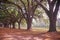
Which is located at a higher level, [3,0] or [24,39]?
[3,0]

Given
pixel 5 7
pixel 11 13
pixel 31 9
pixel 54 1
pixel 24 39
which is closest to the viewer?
pixel 24 39

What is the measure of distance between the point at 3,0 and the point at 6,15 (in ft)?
30.4

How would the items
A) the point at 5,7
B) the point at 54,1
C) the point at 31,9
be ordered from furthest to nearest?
the point at 5,7 → the point at 31,9 → the point at 54,1

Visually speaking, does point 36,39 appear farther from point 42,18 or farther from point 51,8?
point 42,18

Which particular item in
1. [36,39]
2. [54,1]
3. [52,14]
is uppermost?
[54,1]

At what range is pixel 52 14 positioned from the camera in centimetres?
1369

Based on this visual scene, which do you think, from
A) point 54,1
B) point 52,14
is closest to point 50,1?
point 54,1

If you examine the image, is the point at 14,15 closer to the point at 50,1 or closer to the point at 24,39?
the point at 50,1

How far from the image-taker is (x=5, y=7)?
2523 cm

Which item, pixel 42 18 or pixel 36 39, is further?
pixel 42 18

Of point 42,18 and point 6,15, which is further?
point 6,15

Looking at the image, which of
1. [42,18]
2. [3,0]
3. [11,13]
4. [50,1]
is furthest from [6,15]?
[50,1]

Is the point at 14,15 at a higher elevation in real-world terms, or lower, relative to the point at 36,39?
higher

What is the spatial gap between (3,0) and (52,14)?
8.81 metres
